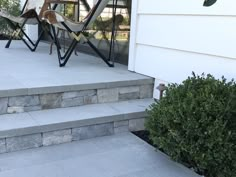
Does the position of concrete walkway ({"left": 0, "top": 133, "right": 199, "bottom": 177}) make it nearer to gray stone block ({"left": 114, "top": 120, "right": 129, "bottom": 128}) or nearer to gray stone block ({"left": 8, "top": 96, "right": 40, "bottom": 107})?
gray stone block ({"left": 114, "top": 120, "right": 129, "bottom": 128})

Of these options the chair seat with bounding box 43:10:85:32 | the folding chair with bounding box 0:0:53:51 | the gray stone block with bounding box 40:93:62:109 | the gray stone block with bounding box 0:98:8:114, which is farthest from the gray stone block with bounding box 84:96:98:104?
the folding chair with bounding box 0:0:53:51

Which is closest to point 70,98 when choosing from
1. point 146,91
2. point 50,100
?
point 50,100


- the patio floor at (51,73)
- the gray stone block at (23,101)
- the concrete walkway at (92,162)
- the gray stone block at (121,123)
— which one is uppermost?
the patio floor at (51,73)

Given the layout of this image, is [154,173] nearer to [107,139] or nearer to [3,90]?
[107,139]

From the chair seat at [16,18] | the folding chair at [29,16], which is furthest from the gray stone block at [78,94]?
the chair seat at [16,18]

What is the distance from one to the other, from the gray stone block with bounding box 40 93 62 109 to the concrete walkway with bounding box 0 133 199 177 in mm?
395

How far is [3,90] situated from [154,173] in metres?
1.29

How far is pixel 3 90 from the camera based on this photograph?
8.27ft

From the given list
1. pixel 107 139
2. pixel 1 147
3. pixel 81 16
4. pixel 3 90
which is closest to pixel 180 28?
pixel 107 139

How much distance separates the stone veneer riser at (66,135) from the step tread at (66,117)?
1.5 inches

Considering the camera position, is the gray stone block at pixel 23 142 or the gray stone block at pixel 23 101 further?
the gray stone block at pixel 23 101

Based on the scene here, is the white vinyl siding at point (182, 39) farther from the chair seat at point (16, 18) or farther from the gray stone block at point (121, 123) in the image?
the chair seat at point (16, 18)

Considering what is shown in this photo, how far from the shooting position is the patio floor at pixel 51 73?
2759 mm

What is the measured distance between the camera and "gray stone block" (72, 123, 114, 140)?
260 centimetres
